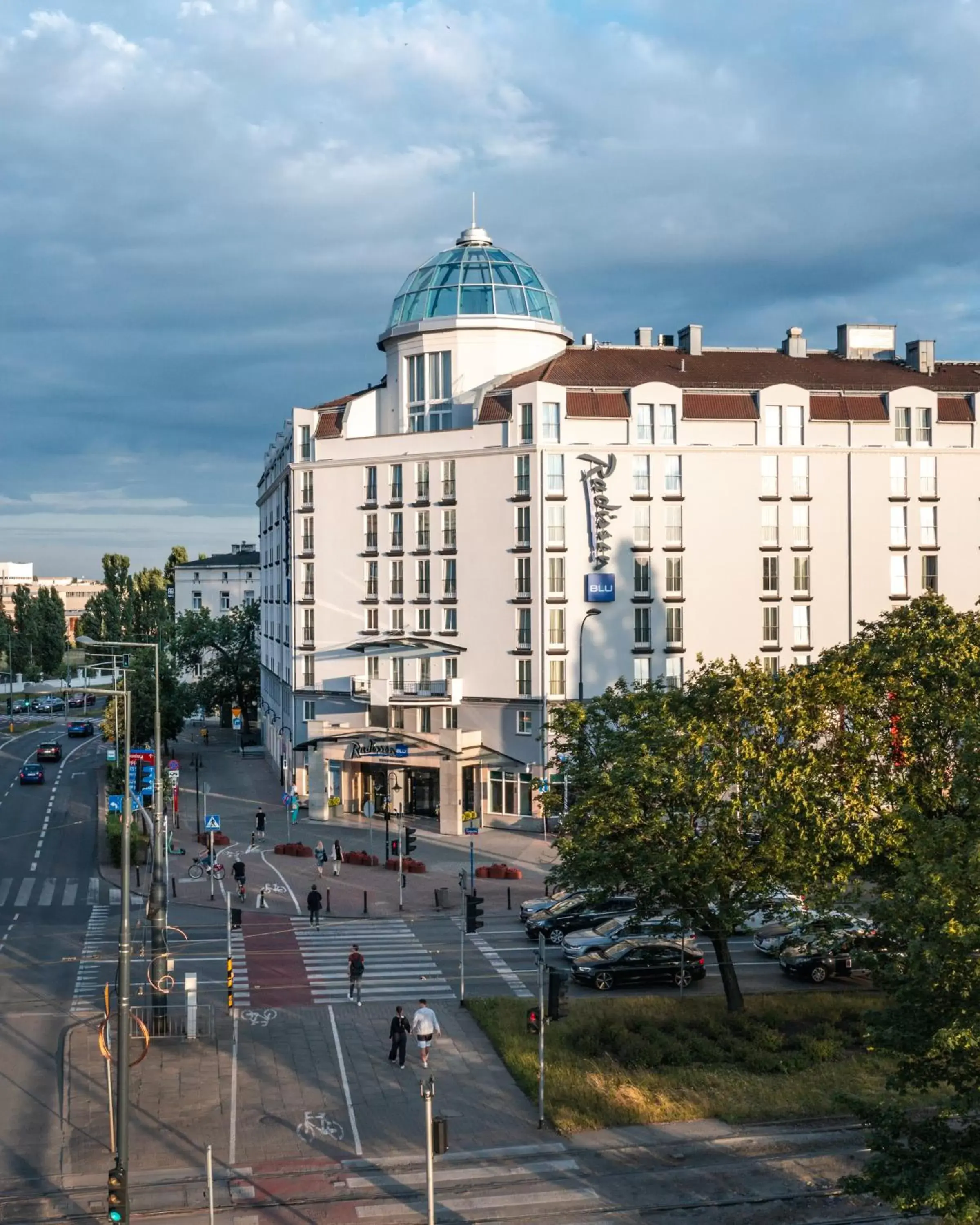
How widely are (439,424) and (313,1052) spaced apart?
45.5 metres

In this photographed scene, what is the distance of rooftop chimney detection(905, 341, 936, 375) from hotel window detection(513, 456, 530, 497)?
2624 cm

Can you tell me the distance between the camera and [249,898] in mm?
50219

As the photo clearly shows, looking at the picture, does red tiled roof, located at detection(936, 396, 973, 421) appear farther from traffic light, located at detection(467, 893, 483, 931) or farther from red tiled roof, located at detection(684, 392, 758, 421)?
traffic light, located at detection(467, 893, 483, 931)

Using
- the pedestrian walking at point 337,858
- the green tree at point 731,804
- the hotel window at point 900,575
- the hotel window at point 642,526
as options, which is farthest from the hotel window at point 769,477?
the green tree at point 731,804

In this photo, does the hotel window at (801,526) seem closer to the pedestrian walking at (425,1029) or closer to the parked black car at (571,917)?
the parked black car at (571,917)

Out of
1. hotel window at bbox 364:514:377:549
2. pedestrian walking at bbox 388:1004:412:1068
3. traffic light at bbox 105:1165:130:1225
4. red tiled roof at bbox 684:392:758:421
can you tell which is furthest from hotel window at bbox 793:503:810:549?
traffic light at bbox 105:1165:130:1225

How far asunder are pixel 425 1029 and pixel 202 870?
26.8m

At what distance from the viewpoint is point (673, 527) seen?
66938 millimetres

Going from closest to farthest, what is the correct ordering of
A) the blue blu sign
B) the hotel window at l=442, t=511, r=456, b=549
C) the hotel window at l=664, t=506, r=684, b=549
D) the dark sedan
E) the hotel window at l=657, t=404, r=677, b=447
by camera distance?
the dark sedan, the blue blu sign, the hotel window at l=657, t=404, r=677, b=447, the hotel window at l=664, t=506, r=684, b=549, the hotel window at l=442, t=511, r=456, b=549

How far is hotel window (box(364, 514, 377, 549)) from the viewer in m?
70.4

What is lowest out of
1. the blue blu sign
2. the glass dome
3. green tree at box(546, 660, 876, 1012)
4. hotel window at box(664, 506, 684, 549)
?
green tree at box(546, 660, 876, 1012)

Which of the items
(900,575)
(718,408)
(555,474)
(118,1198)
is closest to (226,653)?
(555,474)

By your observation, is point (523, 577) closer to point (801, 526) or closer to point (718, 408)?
point (718, 408)

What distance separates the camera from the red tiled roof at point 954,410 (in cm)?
6931
